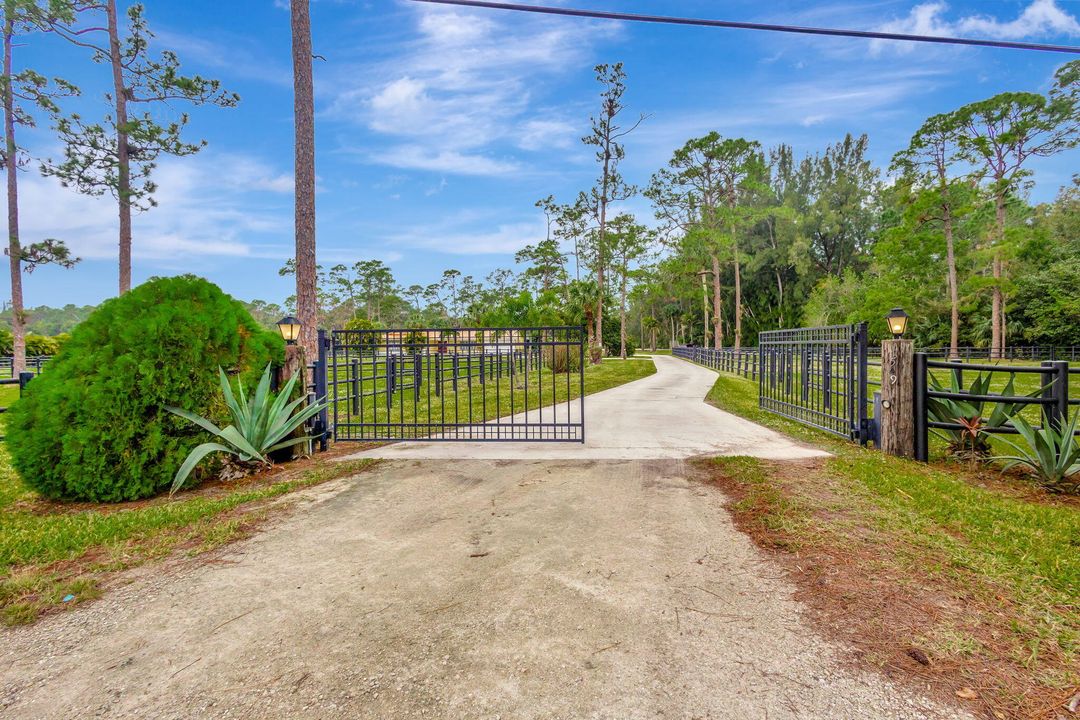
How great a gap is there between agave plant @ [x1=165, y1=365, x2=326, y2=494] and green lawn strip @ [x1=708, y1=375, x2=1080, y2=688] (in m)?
5.03

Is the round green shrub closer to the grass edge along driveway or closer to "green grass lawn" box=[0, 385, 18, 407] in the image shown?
the grass edge along driveway

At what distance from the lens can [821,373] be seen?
7.20m

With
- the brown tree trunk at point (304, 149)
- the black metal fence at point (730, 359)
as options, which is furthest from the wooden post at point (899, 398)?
the black metal fence at point (730, 359)

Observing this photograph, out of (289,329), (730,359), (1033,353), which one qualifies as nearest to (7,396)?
(289,329)

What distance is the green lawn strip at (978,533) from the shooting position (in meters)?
2.03

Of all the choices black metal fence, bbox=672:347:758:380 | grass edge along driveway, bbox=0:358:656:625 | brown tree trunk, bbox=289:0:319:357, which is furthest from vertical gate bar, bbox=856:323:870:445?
black metal fence, bbox=672:347:758:380

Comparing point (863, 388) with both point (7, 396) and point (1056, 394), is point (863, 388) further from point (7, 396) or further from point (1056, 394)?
point (7, 396)

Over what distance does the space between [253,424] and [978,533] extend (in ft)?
20.9

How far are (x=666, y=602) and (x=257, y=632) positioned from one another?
6.48 ft

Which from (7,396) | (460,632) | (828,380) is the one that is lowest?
(460,632)

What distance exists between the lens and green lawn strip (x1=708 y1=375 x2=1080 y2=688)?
2029mm

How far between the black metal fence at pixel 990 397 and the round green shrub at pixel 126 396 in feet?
25.1

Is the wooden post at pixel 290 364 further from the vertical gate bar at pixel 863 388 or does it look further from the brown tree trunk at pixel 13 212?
the brown tree trunk at pixel 13 212

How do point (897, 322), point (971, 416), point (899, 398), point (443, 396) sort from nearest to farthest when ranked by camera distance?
1. point (971, 416)
2. point (899, 398)
3. point (897, 322)
4. point (443, 396)
